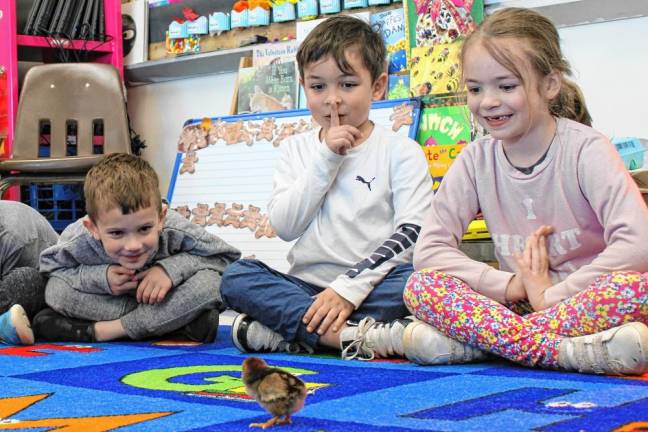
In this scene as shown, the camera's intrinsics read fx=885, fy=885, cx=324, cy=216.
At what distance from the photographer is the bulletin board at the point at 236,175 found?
2.59m

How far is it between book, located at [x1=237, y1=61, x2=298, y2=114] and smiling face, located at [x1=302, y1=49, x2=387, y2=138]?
3.71ft

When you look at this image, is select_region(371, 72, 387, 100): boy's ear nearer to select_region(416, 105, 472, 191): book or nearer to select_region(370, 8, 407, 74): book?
select_region(416, 105, 472, 191): book

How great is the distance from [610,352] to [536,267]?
0.20 m

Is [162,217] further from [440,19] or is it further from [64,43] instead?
[64,43]

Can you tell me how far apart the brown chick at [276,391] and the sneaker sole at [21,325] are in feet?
3.04

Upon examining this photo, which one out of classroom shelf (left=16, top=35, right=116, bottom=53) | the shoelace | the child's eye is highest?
classroom shelf (left=16, top=35, right=116, bottom=53)

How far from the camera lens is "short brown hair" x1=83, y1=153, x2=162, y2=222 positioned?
154 centimetres

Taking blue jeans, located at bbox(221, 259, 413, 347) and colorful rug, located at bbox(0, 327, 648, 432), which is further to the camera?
blue jeans, located at bbox(221, 259, 413, 347)

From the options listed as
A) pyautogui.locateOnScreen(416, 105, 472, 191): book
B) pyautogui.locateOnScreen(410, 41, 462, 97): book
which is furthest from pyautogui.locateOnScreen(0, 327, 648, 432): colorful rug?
pyautogui.locateOnScreen(410, 41, 462, 97): book

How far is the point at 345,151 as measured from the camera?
4.93ft

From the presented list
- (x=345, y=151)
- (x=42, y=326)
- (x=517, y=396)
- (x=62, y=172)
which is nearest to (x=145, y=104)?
(x=62, y=172)

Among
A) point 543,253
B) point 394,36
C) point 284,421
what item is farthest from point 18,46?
point 284,421

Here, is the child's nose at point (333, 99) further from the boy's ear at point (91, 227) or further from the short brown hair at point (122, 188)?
the boy's ear at point (91, 227)

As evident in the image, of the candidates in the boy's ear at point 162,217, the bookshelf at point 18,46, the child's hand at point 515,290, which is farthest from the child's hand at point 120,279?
the bookshelf at point 18,46
